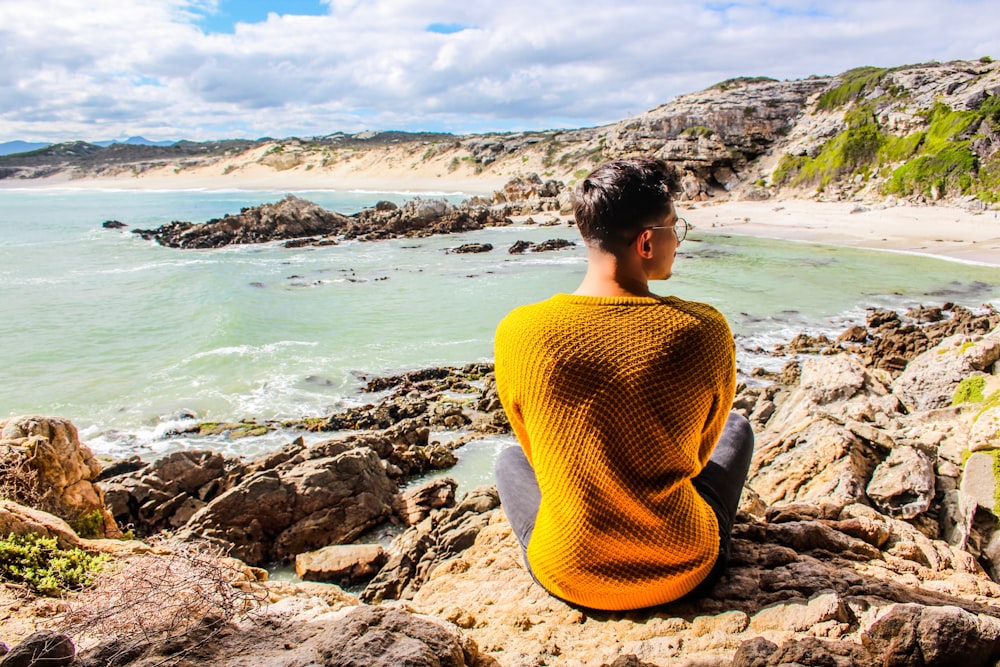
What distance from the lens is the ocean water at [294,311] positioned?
11852 mm

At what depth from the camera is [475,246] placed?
100 feet

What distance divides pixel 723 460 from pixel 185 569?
7.84ft

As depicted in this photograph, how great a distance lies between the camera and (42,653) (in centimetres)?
187

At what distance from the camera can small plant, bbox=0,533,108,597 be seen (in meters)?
3.25

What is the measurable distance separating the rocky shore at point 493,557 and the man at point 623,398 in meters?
0.31

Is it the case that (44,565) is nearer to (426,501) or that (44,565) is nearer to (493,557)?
(493,557)

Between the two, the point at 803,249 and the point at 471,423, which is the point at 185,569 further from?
the point at 803,249

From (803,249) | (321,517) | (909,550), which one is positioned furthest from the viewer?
(803,249)

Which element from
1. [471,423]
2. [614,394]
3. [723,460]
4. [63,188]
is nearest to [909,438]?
[723,460]

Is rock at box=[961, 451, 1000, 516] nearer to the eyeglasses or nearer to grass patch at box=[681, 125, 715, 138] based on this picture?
the eyeglasses

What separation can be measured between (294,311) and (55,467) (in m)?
14.2

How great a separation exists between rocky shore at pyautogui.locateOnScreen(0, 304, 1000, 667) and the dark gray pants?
191 mm

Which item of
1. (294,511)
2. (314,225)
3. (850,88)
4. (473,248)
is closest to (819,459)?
(294,511)

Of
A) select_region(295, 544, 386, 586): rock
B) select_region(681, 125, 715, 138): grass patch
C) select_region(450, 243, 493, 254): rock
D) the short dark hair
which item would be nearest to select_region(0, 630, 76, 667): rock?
the short dark hair
